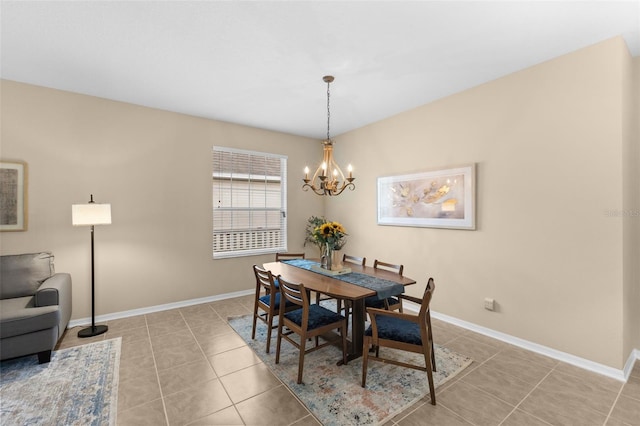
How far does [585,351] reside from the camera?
99.2 inches

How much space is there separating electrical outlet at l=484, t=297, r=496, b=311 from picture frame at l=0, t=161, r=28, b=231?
5190mm

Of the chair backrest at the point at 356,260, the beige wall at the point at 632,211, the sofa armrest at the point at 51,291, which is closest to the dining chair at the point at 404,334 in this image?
the chair backrest at the point at 356,260

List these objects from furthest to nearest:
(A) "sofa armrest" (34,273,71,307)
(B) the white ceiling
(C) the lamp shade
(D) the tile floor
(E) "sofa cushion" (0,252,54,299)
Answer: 1. (C) the lamp shade
2. (E) "sofa cushion" (0,252,54,299)
3. (A) "sofa armrest" (34,273,71,307)
4. (B) the white ceiling
5. (D) the tile floor

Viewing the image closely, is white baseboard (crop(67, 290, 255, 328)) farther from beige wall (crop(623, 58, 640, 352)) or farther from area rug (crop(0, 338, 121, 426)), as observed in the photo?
beige wall (crop(623, 58, 640, 352))

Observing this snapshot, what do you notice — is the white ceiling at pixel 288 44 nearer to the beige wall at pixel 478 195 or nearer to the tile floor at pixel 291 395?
the beige wall at pixel 478 195

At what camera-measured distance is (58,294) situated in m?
2.70

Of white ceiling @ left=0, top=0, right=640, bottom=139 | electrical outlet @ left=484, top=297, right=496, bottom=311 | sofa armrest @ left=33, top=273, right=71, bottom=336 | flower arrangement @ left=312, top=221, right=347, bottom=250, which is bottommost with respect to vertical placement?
electrical outlet @ left=484, top=297, right=496, bottom=311

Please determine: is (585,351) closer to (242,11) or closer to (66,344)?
(242,11)

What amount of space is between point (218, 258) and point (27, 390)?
2.42 meters

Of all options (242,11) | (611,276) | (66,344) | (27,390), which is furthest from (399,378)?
(66,344)

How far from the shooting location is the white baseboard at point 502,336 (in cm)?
241

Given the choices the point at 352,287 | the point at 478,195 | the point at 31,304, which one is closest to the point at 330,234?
the point at 352,287

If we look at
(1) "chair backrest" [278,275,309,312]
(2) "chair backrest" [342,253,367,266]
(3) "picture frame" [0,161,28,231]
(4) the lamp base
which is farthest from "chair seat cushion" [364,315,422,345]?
(3) "picture frame" [0,161,28,231]

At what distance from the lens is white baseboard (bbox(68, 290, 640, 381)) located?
2410 mm
